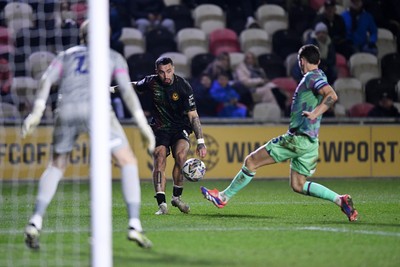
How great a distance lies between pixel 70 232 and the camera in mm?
9609

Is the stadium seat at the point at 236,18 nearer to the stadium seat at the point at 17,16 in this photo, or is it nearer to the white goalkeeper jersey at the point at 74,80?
the stadium seat at the point at 17,16

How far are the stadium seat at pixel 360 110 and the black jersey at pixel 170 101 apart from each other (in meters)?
7.87

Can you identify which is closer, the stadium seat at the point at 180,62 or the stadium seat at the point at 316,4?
the stadium seat at the point at 180,62

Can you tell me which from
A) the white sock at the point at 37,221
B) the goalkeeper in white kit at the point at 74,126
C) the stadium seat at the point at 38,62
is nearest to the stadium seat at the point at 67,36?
the stadium seat at the point at 38,62

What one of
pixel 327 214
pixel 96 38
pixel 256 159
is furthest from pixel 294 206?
pixel 96 38

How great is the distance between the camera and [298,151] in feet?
34.7

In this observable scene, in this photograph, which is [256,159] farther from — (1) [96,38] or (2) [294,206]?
(1) [96,38]

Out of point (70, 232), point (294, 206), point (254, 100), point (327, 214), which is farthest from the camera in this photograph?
point (254, 100)

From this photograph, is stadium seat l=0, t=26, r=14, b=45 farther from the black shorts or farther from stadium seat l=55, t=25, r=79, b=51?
the black shorts

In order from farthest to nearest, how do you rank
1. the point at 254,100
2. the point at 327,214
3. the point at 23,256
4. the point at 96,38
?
the point at 254,100 < the point at 327,214 < the point at 23,256 < the point at 96,38

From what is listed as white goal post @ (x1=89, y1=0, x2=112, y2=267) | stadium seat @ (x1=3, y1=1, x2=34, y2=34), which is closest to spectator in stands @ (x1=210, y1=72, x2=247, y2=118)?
stadium seat @ (x1=3, y1=1, x2=34, y2=34)

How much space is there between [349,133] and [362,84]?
2.60 metres

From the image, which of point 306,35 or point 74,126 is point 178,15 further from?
point 74,126

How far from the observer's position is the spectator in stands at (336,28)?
2066 cm
